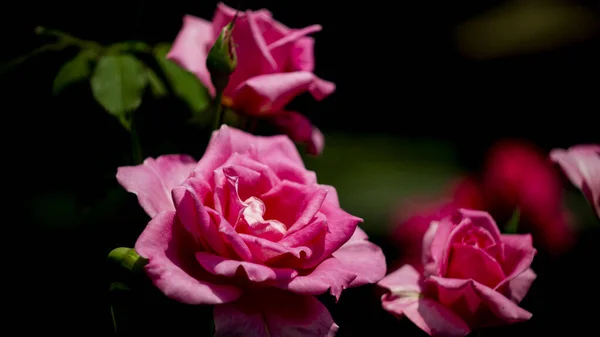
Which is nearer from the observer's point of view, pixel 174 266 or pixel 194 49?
pixel 174 266

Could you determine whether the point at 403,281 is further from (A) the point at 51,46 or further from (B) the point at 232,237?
(A) the point at 51,46

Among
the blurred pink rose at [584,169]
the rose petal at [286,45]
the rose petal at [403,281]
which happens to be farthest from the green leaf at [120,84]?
the blurred pink rose at [584,169]

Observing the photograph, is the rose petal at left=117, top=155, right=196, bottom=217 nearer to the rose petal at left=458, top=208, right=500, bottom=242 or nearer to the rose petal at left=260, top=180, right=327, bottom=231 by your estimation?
the rose petal at left=260, top=180, right=327, bottom=231

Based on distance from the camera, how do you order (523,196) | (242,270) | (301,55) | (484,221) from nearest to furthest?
1. (242,270)
2. (484,221)
3. (301,55)
4. (523,196)

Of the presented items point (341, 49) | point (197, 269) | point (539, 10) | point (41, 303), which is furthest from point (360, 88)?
point (197, 269)

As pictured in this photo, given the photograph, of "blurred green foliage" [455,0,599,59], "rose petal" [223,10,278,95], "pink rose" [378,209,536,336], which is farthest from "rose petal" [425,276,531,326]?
"blurred green foliage" [455,0,599,59]

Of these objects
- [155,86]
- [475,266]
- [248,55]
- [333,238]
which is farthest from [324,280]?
[155,86]
